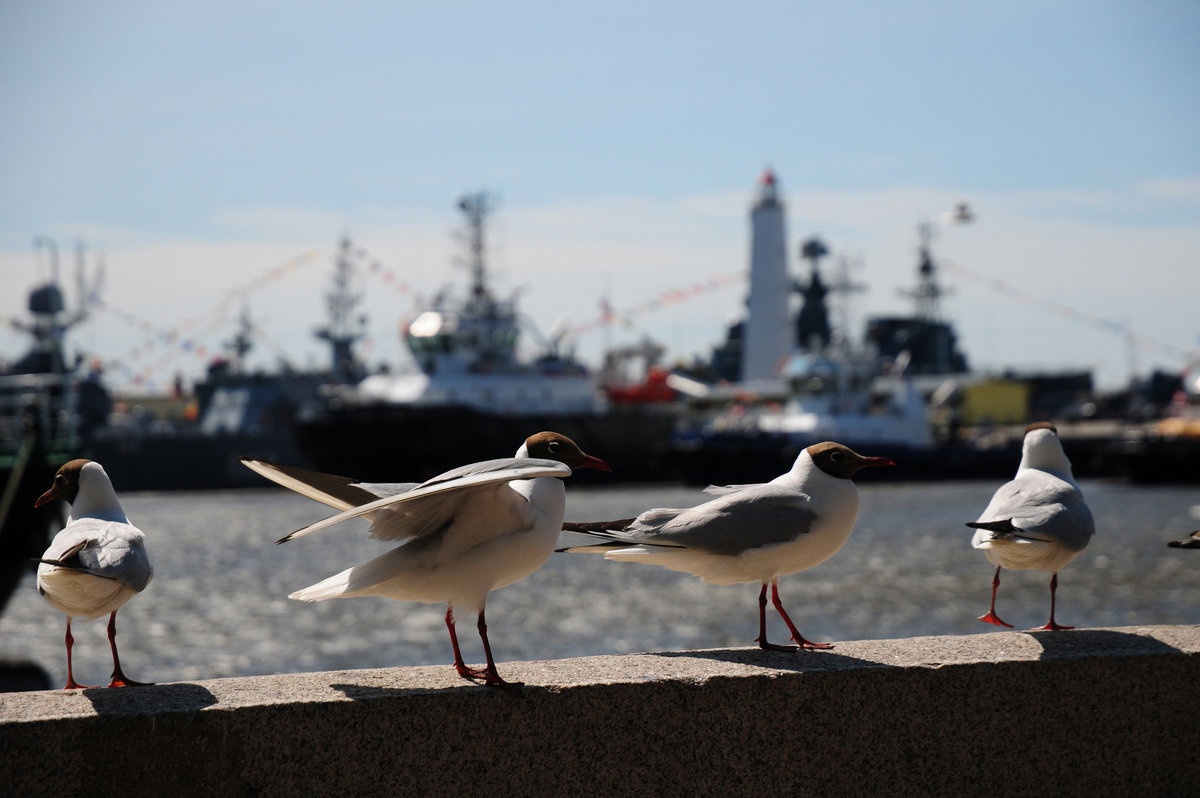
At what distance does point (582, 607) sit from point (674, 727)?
763 inches

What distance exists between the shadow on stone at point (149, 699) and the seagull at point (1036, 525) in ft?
6.54

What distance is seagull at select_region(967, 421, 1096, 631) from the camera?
146 inches

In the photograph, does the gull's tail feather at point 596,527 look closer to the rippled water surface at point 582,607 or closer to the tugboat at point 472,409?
the rippled water surface at point 582,607

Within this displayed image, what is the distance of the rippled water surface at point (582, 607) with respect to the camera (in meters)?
17.8

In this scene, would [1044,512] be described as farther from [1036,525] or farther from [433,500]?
[433,500]

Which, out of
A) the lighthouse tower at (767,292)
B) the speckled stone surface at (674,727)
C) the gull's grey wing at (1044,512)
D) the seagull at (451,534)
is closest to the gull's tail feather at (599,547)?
the seagull at (451,534)

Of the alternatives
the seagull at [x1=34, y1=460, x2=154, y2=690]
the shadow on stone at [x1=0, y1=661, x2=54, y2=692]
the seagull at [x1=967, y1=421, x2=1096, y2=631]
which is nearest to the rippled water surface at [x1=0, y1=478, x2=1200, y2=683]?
the shadow on stone at [x1=0, y1=661, x2=54, y2=692]

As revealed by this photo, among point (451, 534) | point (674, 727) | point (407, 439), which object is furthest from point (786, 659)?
point (407, 439)

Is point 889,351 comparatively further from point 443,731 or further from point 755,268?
point 443,731

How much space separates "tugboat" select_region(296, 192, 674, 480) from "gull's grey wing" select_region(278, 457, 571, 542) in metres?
45.3

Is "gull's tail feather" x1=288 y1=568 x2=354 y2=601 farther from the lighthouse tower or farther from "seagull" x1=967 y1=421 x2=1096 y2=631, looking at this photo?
the lighthouse tower

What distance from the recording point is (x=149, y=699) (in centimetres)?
294

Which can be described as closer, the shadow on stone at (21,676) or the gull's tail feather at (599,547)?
the gull's tail feather at (599,547)

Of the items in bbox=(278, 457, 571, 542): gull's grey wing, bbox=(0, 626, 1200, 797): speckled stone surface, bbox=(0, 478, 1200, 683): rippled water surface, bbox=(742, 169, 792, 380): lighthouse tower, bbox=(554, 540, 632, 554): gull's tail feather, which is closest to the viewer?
bbox=(0, 626, 1200, 797): speckled stone surface
